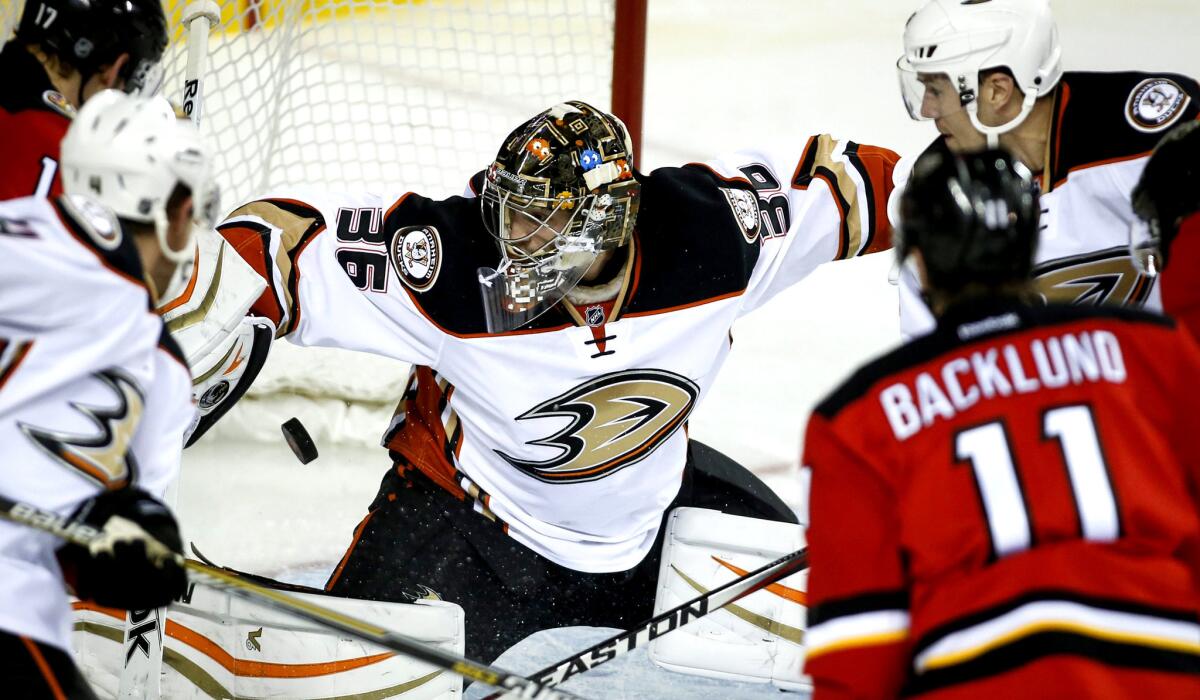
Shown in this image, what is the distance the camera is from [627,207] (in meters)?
2.46

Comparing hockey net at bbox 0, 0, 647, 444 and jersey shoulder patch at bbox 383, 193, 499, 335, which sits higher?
hockey net at bbox 0, 0, 647, 444

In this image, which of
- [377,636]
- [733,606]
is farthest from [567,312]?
[377,636]

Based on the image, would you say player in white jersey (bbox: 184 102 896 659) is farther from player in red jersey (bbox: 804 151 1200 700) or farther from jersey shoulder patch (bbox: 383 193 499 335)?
player in red jersey (bbox: 804 151 1200 700)

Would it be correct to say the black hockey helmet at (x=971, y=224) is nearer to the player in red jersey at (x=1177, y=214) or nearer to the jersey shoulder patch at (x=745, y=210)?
the player in red jersey at (x=1177, y=214)

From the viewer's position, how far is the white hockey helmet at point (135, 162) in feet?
5.41

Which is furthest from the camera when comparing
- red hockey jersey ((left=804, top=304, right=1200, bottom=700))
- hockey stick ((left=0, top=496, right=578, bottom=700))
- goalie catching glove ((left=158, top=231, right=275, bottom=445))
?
goalie catching glove ((left=158, top=231, right=275, bottom=445))

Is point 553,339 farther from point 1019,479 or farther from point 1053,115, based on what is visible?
point 1019,479

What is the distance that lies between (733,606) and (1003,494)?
5.01 ft

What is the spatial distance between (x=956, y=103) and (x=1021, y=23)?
17 cm

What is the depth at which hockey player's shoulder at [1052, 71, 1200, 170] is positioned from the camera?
2400 mm

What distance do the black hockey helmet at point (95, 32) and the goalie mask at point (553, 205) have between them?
0.60m

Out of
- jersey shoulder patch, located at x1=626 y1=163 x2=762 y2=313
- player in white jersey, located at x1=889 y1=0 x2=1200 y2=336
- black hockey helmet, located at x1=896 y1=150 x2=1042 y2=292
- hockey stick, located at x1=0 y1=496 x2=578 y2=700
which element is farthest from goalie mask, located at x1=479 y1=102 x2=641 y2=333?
black hockey helmet, located at x1=896 y1=150 x2=1042 y2=292

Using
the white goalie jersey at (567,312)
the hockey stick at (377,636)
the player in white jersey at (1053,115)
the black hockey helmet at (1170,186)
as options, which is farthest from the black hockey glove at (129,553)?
the black hockey helmet at (1170,186)

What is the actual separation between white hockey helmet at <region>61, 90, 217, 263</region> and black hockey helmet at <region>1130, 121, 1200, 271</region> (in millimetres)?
1279
